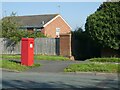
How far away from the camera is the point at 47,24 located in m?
56.7

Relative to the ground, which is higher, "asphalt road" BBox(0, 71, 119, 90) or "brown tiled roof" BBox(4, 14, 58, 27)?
"brown tiled roof" BBox(4, 14, 58, 27)

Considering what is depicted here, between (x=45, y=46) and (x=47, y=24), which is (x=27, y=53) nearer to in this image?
(x=45, y=46)

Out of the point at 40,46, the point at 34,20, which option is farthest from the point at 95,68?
the point at 34,20

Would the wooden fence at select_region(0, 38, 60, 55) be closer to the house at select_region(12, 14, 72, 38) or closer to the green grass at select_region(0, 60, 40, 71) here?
the green grass at select_region(0, 60, 40, 71)

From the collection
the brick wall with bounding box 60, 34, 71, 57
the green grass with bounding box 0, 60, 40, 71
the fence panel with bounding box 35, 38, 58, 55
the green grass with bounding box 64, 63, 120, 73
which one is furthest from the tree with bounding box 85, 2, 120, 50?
the green grass with bounding box 0, 60, 40, 71

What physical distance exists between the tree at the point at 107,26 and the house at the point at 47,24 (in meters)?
24.2

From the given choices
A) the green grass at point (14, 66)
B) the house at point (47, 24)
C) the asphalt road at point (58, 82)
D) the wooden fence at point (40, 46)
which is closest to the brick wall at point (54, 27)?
the house at point (47, 24)

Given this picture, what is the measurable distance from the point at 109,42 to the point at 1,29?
1523 cm

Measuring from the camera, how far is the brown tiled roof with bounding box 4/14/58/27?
57000mm

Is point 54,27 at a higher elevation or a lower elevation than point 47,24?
lower

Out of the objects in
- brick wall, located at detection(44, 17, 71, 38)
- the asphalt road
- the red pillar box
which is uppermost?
brick wall, located at detection(44, 17, 71, 38)

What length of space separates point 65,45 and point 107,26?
18.5 ft

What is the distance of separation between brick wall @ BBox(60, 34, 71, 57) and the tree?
137 inches

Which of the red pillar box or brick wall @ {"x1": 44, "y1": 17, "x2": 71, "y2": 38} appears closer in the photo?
the red pillar box
